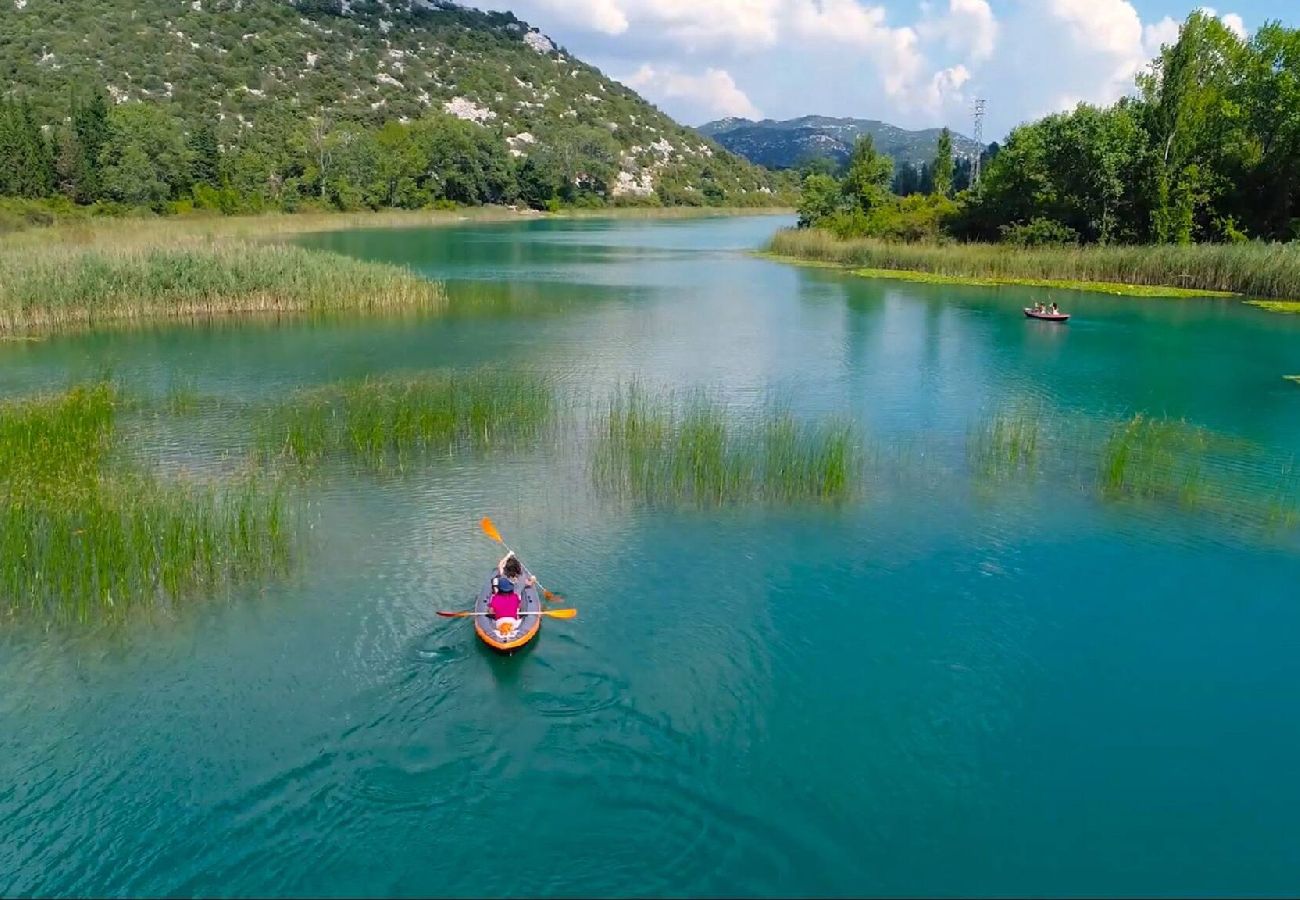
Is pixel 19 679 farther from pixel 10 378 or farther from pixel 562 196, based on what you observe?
pixel 562 196

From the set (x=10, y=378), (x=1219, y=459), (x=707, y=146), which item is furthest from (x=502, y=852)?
(x=707, y=146)

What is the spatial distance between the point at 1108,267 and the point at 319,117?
94443mm

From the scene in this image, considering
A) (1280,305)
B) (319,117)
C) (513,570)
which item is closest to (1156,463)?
(513,570)

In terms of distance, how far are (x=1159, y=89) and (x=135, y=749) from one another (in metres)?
56.8

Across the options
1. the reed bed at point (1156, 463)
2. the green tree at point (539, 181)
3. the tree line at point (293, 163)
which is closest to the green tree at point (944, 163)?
the reed bed at point (1156, 463)

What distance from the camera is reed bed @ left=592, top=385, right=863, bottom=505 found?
16.8 m

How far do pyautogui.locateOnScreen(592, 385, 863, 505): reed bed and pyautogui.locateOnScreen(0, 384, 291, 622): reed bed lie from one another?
6.20 m

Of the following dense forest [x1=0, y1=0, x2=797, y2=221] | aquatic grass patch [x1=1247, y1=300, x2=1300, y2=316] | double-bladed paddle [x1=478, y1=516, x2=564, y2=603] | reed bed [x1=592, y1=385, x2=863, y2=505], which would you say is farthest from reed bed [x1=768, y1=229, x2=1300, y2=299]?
dense forest [x1=0, y1=0, x2=797, y2=221]

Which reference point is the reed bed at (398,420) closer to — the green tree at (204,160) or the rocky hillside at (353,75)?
the green tree at (204,160)

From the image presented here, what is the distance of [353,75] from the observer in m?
132

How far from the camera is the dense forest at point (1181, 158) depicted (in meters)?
47.4

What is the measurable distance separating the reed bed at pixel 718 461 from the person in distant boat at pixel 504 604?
17.0 ft

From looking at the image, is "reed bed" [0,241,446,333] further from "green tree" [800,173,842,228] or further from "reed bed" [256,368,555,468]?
"green tree" [800,173,842,228]

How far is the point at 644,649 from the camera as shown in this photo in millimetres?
11602
